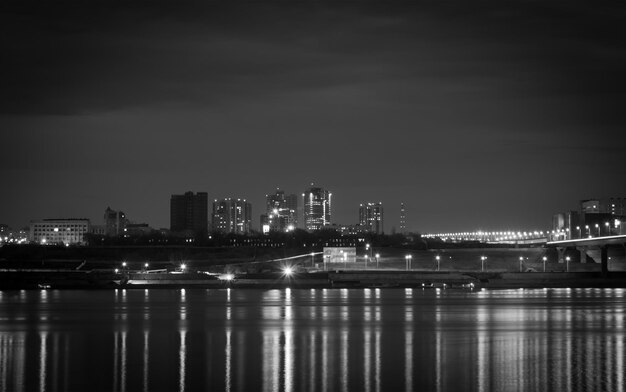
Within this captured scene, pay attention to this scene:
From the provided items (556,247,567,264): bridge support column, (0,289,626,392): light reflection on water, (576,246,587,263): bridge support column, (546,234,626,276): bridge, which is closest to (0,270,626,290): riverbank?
(546,234,626,276): bridge

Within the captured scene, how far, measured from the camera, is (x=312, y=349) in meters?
42.8

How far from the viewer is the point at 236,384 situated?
1294 inches

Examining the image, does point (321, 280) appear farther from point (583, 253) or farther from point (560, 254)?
point (560, 254)

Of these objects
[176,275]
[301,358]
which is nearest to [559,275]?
[176,275]

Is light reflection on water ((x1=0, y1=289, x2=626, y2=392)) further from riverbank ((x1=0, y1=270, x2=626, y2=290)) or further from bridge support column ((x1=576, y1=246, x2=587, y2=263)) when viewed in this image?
bridge support column ((x1=576, y1=246, x2=587, y2=263))

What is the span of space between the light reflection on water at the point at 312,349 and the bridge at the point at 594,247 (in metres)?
74.5

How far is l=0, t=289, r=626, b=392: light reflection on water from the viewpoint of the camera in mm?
33438

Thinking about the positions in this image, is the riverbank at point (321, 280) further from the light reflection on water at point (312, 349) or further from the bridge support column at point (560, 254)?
the light reflection on water at point (312, 349)

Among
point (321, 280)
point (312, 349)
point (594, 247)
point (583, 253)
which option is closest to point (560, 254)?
point (583, 253)

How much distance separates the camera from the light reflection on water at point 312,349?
33.4m

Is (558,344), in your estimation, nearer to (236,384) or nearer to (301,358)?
(301,358)

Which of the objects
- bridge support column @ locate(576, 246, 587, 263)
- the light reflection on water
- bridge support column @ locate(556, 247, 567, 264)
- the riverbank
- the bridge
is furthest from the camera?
bridge support column @ locate(556, 247, 567, 264)

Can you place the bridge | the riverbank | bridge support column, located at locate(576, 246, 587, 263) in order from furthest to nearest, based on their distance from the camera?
bridge support column, located at locate(576, 246, 587, 263) < the bridge < the riverbank

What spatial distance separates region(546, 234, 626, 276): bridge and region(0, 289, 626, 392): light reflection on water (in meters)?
74.5
